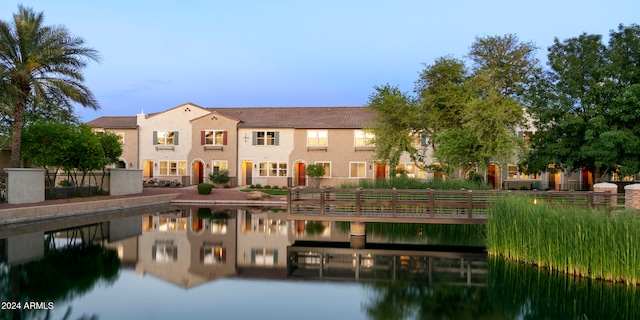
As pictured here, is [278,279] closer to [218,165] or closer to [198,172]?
[218,165]

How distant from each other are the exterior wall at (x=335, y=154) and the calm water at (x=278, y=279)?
1995 centimetres

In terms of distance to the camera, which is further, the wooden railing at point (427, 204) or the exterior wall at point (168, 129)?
the exterior wall at point (168, 129)

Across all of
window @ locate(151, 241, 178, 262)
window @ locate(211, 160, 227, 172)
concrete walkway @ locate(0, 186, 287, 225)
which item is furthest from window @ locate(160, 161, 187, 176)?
window @ locate(151, 241, 178, 262)

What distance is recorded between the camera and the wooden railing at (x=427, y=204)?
611 inches

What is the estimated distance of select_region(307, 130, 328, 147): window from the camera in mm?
38781

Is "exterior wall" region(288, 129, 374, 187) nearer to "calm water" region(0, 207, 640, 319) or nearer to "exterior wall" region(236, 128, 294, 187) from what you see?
"exterior wall" region(236, 128, 294, 187)

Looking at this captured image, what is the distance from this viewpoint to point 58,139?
24.2m

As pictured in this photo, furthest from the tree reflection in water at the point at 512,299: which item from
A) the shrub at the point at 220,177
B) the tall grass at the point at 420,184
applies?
the shrub at the point at 220,177

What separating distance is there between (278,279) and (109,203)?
16.2m

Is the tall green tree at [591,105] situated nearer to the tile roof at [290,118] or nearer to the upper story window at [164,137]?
the tile roof at [290,118]

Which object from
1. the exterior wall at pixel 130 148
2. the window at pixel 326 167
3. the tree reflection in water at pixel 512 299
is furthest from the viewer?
the exterior wall at pixel 130 148

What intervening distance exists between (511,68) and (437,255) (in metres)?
17.3

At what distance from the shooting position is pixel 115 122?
138 ft

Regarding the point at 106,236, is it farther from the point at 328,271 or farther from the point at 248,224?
the point at 328,271
